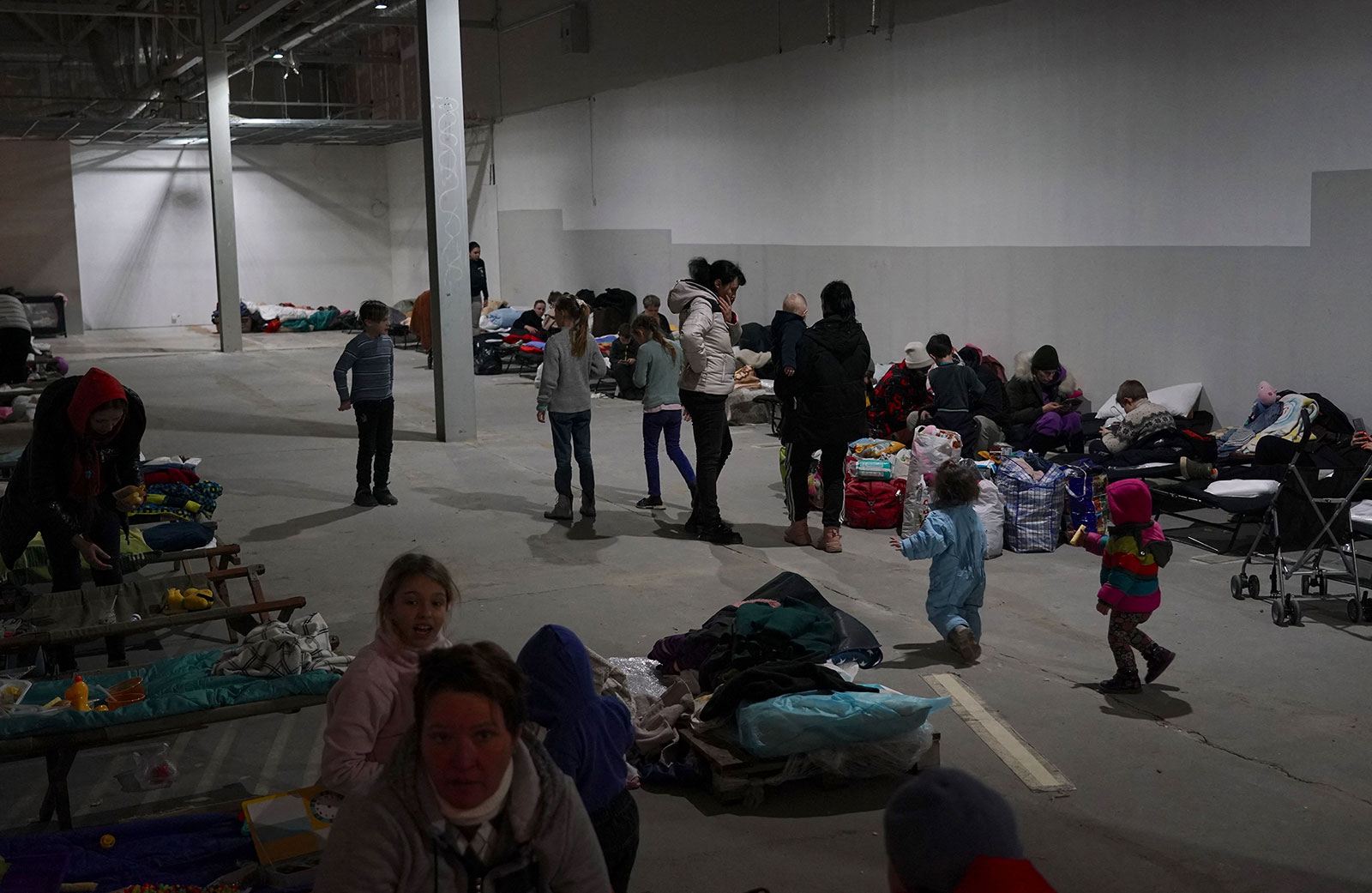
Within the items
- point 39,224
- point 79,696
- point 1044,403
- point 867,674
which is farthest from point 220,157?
point 867,674

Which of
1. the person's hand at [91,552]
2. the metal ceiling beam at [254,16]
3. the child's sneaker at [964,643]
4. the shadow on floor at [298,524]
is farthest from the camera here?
the metal ceiling beam at [254,16]

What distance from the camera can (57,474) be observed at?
18.4 ft

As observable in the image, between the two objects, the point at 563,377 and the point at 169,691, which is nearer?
the point at 169,691

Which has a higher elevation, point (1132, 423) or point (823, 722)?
point (1132, 423)

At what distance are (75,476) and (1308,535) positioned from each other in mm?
6581

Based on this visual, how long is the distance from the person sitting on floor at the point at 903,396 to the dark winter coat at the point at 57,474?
6.84 m

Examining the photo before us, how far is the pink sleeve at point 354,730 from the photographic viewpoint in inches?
130

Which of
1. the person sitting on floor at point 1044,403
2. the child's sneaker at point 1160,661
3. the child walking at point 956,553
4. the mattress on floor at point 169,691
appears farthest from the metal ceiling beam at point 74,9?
the child's sneaker at point 1160,661

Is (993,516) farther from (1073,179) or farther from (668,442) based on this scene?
(1073,179)

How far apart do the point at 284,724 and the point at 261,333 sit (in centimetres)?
2231

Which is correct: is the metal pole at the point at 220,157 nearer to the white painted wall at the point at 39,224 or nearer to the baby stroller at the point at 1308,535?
the white painted wall at the point at 39,224

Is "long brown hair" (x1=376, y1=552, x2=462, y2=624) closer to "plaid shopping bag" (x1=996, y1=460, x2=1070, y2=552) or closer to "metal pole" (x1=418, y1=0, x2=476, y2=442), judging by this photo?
"plaid shopping bag" (x1=996, y1=460, x2=1070, y2=552)

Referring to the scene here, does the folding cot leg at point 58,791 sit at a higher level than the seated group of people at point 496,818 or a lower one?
lower

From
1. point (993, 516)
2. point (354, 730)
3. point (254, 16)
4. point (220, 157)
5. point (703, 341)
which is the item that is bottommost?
point (993, 516)
